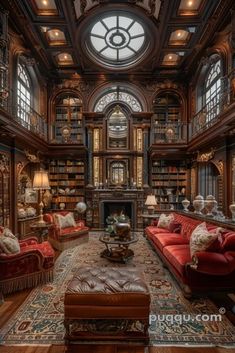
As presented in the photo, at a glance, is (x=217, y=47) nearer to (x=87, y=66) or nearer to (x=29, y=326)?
(x=87, y=66)

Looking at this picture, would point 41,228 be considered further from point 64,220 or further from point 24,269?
point 24,269

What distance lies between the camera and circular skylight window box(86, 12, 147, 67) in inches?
270

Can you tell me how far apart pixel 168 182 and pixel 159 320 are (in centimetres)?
648

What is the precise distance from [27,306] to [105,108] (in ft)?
23.5

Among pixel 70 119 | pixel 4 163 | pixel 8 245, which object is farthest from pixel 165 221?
pixel 70 119

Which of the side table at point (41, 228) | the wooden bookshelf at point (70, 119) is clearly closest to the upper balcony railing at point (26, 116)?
the wooden bookshelf at point (70, 119)

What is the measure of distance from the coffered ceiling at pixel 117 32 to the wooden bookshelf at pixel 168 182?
3627 mm

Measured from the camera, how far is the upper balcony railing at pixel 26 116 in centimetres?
564

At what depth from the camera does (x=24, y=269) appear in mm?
3258

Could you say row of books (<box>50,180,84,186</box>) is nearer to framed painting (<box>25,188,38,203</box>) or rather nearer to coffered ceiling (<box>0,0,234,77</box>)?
framed painting (<box>25,188,38,203</box>)

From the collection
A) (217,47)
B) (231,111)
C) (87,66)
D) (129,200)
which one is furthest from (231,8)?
(129,200)

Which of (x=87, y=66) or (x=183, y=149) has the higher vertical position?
(x=87, y=66)

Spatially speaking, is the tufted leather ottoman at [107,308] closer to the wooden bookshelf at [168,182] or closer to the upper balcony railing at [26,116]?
the upper balcony railing at [26,116]

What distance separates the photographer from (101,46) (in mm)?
7859
